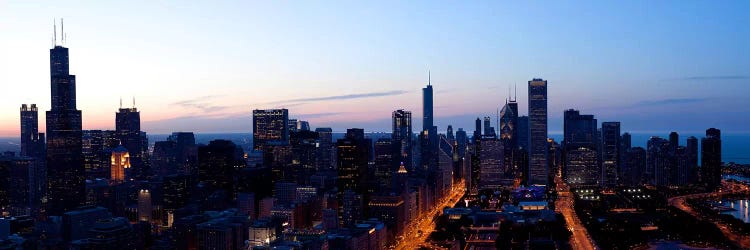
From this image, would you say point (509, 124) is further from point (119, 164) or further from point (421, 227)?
point (119, 164)

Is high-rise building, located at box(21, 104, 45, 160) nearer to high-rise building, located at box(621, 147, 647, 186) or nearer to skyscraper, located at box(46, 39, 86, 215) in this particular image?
skyscraper, located at box(46, 39, 86, 215)

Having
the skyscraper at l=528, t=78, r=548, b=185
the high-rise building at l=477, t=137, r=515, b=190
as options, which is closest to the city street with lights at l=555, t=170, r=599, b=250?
the skyscraper at l=528, t=78, r=548, b=185

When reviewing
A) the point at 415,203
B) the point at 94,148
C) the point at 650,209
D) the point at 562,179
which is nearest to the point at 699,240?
the point at 650,209

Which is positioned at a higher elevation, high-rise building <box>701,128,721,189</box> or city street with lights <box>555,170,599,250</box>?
high-rise building <box>701,128,721,189</box>

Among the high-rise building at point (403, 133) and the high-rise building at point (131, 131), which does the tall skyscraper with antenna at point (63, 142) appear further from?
the high-rise building at point (403, 133)

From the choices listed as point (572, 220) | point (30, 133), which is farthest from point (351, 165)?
point (30, 133)

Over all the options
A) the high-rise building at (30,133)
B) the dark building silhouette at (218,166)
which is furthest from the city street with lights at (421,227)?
the high-rise building at (30,133)
